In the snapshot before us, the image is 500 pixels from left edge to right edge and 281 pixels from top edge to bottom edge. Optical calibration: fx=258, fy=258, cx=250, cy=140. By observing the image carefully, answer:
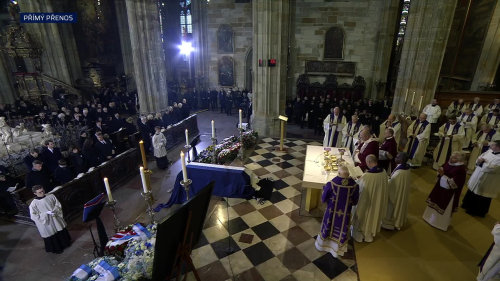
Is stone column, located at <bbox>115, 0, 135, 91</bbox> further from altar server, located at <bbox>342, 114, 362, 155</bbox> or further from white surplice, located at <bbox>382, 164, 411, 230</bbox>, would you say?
white surplice, located at <bbox>382, 164, 411, 230</bbox>

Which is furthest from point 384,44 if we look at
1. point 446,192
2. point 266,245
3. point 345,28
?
point 266,245

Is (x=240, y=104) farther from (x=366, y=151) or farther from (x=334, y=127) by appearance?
(x=366, y=151)

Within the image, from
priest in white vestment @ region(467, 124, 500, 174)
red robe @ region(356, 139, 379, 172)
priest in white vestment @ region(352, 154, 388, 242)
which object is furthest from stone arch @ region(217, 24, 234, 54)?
priest in white vestment @ region(352, 154, 388, 242)

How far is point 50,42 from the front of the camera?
51.6 feet

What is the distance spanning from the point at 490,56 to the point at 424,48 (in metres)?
7.21

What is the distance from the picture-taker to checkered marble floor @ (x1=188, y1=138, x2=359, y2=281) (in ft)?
15.6

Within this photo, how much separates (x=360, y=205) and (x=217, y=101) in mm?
15265

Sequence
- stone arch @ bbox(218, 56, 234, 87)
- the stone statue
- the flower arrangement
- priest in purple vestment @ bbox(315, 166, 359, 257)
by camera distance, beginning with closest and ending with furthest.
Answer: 1. priest in purple vestment @ bbox(315, 166, 359, 257)
2. the flower arrangement
3. the stone statue
4. stone arch @ bbox(218, 56, 234, 87)

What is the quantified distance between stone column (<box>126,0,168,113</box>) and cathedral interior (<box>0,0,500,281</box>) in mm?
Answer: 68

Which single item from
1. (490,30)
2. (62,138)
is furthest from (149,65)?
(490,30)

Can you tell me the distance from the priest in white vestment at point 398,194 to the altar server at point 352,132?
118 inches

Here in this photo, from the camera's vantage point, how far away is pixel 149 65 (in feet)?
43.4

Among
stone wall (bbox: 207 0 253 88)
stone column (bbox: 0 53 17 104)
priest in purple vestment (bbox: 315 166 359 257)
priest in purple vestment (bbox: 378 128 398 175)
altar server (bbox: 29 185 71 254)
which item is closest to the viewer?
priest in purple vestment (bbox: 315 166 359 257)

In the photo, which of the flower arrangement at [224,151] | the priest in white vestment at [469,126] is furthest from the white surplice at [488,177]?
the flower arrangement at [224,151]
